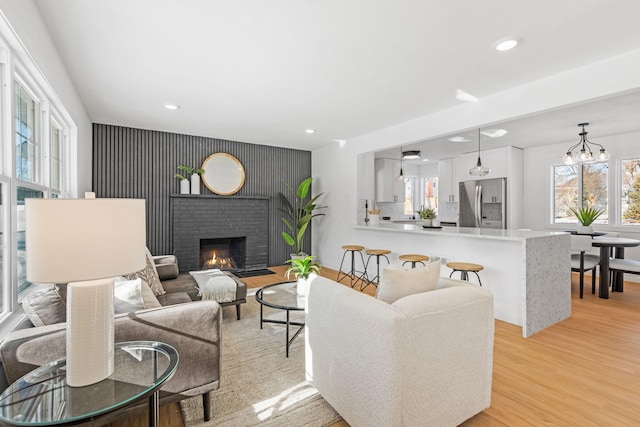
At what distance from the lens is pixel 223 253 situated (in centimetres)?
569

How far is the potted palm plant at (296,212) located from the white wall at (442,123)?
1.14ft

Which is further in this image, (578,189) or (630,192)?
(578,189)

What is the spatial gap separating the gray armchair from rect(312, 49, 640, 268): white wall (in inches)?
132

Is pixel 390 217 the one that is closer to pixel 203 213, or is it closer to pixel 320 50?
pixel 203 213

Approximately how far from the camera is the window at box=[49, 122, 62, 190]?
288 cm

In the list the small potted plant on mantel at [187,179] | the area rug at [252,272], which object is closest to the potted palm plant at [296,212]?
the area rug at [252,272]

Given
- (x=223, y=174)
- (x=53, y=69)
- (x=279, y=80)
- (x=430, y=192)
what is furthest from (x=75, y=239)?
(x=430, y=192)

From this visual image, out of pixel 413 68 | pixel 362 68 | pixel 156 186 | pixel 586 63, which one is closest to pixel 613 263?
pixel 586 63

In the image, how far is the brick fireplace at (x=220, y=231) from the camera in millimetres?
5125

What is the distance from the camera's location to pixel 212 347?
173 cm

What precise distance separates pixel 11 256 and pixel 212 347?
4.11ft

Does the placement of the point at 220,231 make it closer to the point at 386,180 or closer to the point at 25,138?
the point at 25,138

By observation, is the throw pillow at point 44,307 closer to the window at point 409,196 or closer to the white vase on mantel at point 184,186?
the white vase on mantel at point 184,186

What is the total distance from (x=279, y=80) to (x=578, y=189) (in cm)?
579
